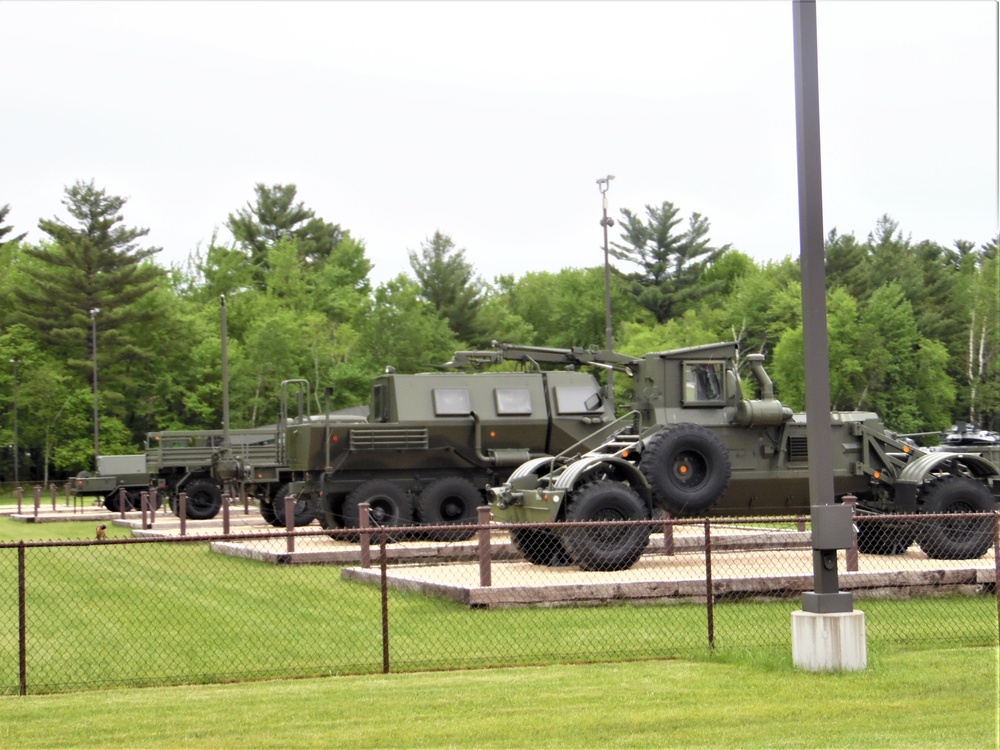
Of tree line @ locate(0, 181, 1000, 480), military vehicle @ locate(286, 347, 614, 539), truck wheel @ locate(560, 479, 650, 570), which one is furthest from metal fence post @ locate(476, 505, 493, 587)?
tree line @ locate(0, 181, 1000, 480)

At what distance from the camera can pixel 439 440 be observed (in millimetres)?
25172

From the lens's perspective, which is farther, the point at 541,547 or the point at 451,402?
the point at 451,402

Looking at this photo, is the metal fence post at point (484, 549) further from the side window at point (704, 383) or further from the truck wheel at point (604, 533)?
the side window at point (704, 383)

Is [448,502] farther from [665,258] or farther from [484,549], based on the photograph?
[665,258]

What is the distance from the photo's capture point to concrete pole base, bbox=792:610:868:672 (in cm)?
1026

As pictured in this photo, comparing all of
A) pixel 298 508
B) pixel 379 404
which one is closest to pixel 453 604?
pixel 379 404

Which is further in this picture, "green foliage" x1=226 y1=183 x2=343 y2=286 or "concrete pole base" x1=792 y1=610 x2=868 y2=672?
"green foliage" x1=226 y1=183 x2=343 y2=286

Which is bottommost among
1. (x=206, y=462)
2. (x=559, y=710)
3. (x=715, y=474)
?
(x=559, y=710)

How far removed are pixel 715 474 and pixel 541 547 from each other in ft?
7.68

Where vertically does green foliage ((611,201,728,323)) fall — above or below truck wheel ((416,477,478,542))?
above

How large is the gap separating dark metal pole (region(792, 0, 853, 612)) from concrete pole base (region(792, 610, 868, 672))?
9cm

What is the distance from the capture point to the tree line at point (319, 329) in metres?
63.8

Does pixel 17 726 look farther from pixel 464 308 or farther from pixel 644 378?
pixel 464 308

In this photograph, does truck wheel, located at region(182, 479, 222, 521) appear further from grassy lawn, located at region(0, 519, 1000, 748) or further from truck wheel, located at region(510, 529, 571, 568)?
grassy lawn, located at region(0, 519, 1000, 748)
